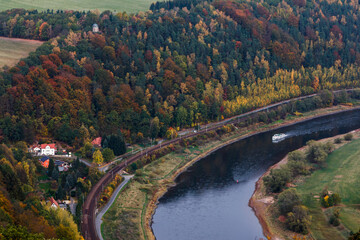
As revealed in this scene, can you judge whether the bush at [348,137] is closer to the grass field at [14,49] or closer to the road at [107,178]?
the road at [107,178]

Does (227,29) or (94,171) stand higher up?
(227,29)

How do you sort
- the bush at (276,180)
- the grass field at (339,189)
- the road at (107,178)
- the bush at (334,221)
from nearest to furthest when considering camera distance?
1. the road at (107,178)
2. the grass field at (339,189)
3. the bush at (334,221)
4. the bush at (276,180)

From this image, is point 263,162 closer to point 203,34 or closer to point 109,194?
point 109,194

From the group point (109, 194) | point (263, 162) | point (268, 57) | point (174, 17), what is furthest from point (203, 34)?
point (109, 194)

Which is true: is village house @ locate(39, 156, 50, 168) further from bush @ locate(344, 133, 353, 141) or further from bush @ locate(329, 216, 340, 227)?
bush @ locate(344, 133, 353, 141)

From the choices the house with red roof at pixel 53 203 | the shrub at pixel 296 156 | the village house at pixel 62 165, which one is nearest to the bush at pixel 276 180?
the shrub at pixel 296 156
